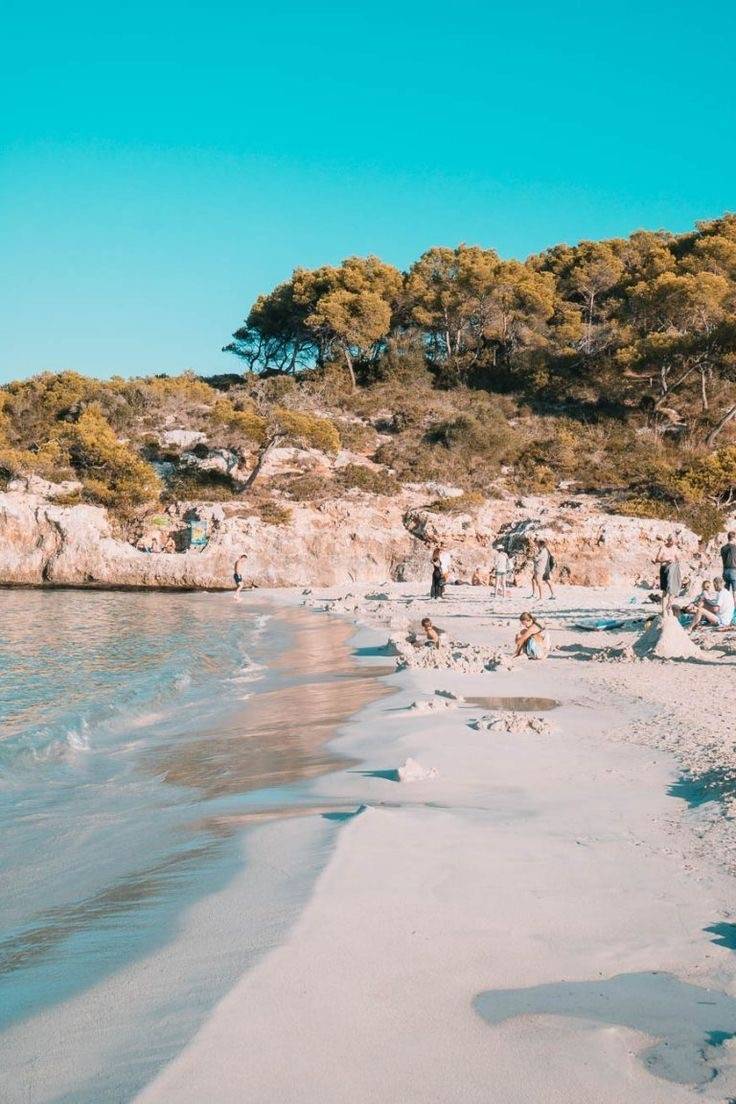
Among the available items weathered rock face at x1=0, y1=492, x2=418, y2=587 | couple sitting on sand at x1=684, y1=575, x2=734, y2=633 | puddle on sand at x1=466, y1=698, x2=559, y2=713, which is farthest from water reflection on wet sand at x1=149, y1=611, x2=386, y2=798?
weathered rock face at x1=0, y1=492, x2=418, y2=587

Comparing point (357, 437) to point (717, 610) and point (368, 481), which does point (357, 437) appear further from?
point (717, 610)

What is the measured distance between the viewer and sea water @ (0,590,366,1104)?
2.07m

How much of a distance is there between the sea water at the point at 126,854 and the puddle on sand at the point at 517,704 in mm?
1607

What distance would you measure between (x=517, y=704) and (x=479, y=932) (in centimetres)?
477

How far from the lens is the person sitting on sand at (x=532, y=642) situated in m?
10.3

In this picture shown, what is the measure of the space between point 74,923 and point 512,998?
6.04 ft

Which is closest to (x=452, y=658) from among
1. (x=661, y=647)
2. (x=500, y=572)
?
(x=661, y=647)

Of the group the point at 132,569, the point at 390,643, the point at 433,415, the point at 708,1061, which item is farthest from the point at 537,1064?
the point at 433,415

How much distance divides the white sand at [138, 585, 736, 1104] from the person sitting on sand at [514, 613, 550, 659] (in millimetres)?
4651

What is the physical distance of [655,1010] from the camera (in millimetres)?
2131

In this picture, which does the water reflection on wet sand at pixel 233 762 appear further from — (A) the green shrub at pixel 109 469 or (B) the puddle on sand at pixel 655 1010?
(A) the green shrub at pixel 109 469

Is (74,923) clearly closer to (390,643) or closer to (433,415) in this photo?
(390,643)

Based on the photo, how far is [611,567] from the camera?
81.6ft

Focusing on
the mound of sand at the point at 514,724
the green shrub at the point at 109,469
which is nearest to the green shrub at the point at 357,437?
the green shrub at the point at 109,469
